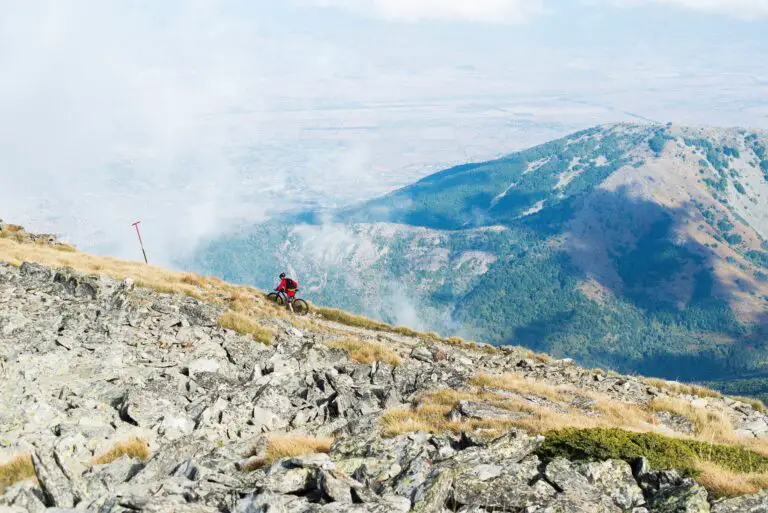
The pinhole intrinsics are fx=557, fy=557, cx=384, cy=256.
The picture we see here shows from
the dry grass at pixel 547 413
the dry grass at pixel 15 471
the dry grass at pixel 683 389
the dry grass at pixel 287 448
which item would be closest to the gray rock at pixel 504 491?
the dry grass at pixel 287 448

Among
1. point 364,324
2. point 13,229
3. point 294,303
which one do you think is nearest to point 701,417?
point 364,324

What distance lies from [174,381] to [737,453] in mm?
16864

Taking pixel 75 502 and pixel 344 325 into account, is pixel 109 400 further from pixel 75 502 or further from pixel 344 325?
pixel 344 325

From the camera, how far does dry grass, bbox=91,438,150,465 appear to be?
13.4 m

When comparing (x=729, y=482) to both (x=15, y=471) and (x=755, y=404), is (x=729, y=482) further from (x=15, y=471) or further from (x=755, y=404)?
(x=755, y=404)

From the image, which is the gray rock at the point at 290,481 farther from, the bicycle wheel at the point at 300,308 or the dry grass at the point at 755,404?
the bicycle wheel at the point at 300,308

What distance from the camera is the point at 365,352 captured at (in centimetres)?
2631

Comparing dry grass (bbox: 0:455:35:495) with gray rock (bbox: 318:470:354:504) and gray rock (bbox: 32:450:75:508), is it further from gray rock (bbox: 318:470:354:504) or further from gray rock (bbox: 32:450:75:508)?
gray rock (bbox: 318:470:354:504)

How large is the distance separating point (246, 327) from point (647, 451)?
18.9 metres

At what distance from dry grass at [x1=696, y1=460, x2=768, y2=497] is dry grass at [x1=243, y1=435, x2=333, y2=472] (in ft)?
26.5

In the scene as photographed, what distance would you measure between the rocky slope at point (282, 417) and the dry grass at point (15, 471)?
0.64 meters

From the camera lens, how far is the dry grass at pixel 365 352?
25719mm

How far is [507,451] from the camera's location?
12.1 meters

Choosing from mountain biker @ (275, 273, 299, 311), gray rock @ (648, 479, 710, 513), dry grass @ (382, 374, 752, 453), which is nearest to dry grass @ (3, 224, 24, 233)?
mountain biker @ (275, 273, 299, 311)
